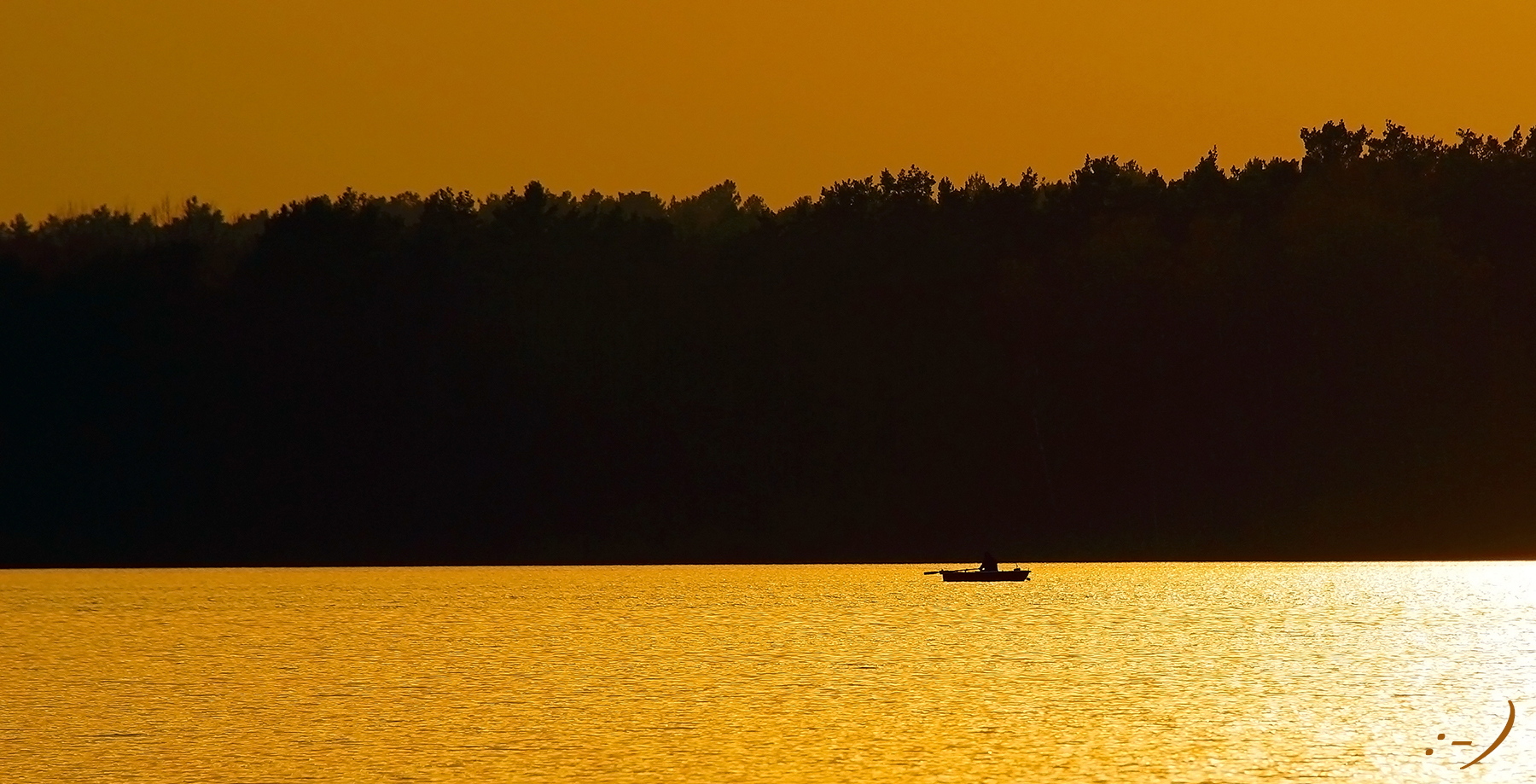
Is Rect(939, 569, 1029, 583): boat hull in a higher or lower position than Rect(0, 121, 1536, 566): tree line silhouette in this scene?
lower

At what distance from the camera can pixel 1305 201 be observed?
160750 millimetres

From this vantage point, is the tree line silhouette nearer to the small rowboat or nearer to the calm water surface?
the calm water surface

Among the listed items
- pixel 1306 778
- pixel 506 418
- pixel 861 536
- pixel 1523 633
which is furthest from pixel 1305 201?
pixel 1306 778

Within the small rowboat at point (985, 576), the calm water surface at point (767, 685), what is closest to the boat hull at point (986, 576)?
the small rowboat at point (985, 576)

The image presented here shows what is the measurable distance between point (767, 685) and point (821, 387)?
325 feet

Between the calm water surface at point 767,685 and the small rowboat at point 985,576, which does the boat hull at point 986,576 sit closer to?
the small rowboat at point 985,576

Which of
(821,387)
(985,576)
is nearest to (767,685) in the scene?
(985,576)

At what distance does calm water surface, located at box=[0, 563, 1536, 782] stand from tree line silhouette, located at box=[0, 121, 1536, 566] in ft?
92.9

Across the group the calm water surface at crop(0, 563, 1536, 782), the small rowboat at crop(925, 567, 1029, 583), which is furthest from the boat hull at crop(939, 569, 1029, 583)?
the calm water surface at crop(0, 563, 1536, 782)

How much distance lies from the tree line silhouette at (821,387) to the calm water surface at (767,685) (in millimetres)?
28305

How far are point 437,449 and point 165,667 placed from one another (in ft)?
285

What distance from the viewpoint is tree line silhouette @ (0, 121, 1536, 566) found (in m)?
152

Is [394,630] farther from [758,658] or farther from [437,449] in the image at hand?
[437,449]

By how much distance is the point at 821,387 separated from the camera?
165625mm
